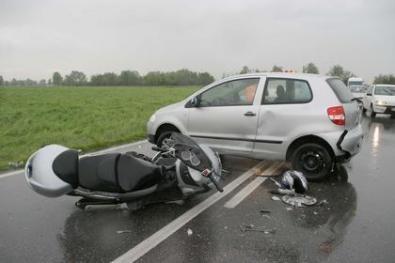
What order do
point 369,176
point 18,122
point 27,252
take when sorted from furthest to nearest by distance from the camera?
point 18,122 → point 369,176 → point 27,252

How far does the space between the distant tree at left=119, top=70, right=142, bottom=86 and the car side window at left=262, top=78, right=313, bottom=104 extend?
9047 cm

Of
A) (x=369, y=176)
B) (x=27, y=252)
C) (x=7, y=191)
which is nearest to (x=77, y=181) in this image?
(x=27, y=252)

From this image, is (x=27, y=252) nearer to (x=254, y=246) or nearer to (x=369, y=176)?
(x=254, y=246)

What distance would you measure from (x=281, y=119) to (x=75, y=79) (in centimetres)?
10242

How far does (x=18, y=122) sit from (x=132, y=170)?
12347 millimetres

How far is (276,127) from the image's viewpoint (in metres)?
6.44

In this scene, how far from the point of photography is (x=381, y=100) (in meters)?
17.4

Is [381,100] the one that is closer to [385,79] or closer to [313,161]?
[313,161]

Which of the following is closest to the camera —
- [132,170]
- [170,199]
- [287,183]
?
[132,170]

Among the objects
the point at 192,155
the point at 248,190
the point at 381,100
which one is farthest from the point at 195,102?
the point at 381,100

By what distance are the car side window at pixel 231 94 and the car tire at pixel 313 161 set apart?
3.89 ft

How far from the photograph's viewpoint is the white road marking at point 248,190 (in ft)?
17.3

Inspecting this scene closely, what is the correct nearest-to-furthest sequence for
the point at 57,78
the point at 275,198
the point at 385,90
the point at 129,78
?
1. the point at 275,198
2. the point at 385,90
3. the point at 129,78
4. the point at 57,78

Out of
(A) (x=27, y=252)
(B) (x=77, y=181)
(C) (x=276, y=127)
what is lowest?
(A) (x=27, y=252)
